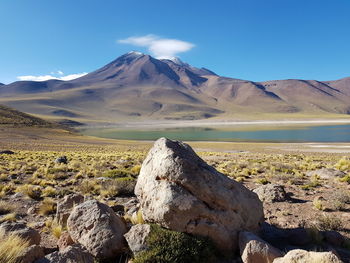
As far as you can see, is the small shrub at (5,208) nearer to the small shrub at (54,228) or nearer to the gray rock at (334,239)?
the small shrub at (54,228)

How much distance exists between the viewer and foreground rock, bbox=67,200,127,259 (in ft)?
17.0

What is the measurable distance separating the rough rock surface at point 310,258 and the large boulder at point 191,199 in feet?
4.10

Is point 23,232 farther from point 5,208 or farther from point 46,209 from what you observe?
point 5,208

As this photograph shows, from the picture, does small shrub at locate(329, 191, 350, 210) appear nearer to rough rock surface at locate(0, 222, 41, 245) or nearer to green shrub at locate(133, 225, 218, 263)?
green shrub at locate(133, 225, 218, 263)

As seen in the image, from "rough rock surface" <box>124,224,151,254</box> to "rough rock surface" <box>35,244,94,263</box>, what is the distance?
2.49 feet

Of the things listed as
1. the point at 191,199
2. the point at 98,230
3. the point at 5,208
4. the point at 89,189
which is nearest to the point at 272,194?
the point at 191,199

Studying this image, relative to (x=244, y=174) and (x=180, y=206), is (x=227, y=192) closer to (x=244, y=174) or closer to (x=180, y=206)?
(x=180, y=206)

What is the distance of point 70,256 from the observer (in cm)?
472

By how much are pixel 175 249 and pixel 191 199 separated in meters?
1.01

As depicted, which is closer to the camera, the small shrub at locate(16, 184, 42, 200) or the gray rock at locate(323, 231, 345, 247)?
the gray rock at locate(323, 231, 345, 247)

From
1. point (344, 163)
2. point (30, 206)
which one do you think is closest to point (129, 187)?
point (30, 206)

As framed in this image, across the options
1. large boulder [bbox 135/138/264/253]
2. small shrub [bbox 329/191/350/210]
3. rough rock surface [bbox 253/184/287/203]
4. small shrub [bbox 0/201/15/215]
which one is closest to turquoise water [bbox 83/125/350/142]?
small shrub [bbox 329/191/350/210]

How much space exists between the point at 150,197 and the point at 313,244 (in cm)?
390

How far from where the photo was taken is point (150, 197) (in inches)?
228
